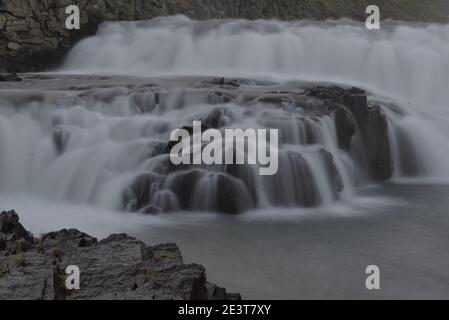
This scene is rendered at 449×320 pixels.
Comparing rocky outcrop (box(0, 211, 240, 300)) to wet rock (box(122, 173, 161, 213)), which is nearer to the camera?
rocky outcrop (box(0, 211, 240, 300))

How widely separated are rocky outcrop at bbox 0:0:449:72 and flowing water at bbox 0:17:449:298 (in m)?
6.05

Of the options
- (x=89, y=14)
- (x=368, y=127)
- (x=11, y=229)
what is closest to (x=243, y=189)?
(x=368, y=127)

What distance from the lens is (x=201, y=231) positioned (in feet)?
35.9

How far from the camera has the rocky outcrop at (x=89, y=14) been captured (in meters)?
26.4

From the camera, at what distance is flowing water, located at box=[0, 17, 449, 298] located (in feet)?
30.4

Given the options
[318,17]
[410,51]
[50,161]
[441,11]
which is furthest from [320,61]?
[441,11]

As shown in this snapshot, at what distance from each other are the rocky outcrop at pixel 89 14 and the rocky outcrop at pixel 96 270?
20502 mm

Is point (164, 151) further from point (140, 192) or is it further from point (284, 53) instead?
point (284, 53)

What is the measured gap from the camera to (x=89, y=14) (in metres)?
29.2

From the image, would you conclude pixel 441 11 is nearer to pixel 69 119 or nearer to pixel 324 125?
pixel 324 125

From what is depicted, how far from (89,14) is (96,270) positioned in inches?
969

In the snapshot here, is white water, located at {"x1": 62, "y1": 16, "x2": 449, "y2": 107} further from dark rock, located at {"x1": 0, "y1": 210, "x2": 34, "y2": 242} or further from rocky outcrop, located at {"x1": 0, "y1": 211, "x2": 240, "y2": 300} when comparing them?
rocky outcrop, located at {"x1": 0, "y1": 211, "x2": 240, "y2": 300}

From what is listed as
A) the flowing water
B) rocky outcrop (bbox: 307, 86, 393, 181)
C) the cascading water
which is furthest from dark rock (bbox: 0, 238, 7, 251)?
Answer: rocky outcrop (bbox: 307, 86, 393, 181)

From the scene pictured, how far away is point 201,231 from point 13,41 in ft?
62.0
